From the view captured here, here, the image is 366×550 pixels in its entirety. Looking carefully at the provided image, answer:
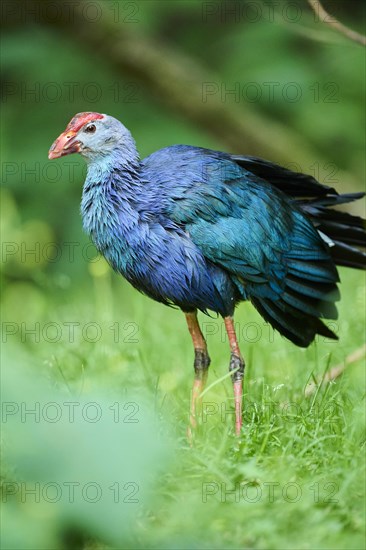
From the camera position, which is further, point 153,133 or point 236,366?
point 153,133

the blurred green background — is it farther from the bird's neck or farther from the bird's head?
the bird's head

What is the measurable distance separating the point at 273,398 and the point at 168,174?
3.84 ft

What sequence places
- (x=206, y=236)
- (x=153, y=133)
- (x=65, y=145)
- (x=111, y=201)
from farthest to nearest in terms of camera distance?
(x=153, y=133)
(x=65, y=145)
(x=111, y=201)
(x=206, y=236)

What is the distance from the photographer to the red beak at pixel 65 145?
4055 millimetres

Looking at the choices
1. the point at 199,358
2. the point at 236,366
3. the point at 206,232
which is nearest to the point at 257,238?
the point at 206,232

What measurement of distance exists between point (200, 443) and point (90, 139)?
4.68ft

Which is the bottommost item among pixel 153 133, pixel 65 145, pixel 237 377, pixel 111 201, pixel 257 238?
pixel 237 377

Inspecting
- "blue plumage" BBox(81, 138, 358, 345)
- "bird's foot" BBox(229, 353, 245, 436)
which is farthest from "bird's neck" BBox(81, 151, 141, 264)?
"bird's foot" BBox(229, 353, 245, 436)

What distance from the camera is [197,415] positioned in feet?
13.2

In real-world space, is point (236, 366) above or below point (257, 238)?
below

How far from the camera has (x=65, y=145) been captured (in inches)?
160

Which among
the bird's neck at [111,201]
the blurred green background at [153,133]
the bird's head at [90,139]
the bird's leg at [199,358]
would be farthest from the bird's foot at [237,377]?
the bird's head at [90,139]

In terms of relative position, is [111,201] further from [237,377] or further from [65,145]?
[237,377]

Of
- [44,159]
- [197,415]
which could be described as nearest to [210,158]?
[197,415]
